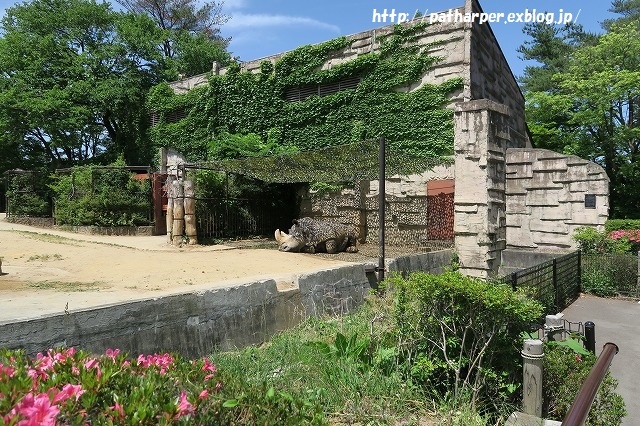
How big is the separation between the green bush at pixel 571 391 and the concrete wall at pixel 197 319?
3099 mm

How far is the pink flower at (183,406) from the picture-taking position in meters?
1.78

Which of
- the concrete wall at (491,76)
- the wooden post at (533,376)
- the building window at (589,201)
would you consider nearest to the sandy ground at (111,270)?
the wooden post at (533,376)

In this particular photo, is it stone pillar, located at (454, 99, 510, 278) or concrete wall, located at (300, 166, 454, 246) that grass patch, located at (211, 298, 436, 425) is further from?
concrete wall, located at (300, 166, 454, 246)

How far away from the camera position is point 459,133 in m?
7.28

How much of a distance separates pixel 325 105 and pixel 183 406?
15.0 metres

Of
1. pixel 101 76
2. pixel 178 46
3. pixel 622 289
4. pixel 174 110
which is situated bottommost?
pixel 622 289

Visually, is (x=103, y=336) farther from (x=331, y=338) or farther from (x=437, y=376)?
(x=437, y=376)

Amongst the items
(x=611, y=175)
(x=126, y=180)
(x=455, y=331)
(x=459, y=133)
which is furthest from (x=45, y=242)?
(x=611, y=175)

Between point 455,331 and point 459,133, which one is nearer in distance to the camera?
point 455,331

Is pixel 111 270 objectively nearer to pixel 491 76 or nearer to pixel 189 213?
pixel 189 213

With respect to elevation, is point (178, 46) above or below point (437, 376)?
above

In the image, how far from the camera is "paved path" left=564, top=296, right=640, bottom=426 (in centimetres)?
433

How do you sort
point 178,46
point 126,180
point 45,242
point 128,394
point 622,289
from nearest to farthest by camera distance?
point 128,394
point 622,289
point 45,242
point 126,180
point 178,46

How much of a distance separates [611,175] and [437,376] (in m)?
23.9
